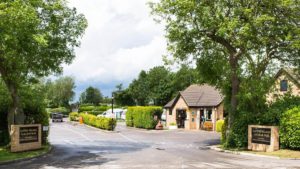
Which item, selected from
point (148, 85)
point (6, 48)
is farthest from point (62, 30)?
point (148, 85)

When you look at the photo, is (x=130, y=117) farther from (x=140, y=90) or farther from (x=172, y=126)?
Answer: (x=140, y=90)

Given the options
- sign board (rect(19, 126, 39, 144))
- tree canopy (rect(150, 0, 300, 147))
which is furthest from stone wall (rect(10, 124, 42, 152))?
tree canopy (rect(150, 0, 300, 147))

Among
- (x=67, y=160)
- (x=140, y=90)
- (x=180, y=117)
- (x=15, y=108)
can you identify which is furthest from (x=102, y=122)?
(x=140, y=90)

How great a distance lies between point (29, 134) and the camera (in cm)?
2484

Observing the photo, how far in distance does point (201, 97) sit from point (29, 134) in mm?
31391

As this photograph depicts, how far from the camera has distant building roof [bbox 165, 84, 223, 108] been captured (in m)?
50.6

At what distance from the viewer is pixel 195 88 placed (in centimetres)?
5625

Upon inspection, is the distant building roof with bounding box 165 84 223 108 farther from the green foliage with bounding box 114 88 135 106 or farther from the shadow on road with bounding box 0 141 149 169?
the green foliage with bounding box 114 88 135 106

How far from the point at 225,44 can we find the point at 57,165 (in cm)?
1416

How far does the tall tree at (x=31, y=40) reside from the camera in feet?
66.9

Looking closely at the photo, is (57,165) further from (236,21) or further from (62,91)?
(62,91)

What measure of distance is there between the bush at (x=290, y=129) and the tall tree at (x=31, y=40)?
1295 cm

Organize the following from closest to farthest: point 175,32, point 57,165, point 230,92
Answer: point 57,165 → point 175,32 → point 230,92

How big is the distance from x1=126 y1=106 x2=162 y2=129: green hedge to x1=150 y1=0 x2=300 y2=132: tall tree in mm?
21824
